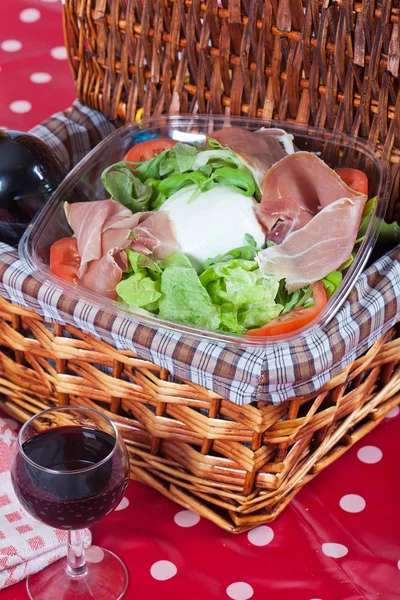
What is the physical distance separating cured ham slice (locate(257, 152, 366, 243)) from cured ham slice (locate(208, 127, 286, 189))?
0.03 metres

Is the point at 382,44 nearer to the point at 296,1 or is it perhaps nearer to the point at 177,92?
the point at 296,1

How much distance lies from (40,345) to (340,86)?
576mm

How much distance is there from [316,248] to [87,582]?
1.67 feet

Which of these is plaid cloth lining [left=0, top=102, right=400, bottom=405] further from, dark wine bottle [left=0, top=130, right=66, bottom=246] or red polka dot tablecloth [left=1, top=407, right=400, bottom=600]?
red polka dot tablecloth [left=1, top=407, right=400, bottom=600]

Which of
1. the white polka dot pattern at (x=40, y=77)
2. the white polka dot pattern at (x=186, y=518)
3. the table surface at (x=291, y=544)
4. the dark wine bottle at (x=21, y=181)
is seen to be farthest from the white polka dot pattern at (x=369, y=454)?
the white polka dot pattern at (x=40, y=77)

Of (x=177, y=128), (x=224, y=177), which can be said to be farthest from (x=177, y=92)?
(x=224, y=177)

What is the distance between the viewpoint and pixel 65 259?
1120 millimetres

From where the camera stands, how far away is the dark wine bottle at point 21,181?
1.20 m

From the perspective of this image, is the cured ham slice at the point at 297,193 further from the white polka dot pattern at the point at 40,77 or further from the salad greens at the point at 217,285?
the white polka dot pattern at the point at 40,77

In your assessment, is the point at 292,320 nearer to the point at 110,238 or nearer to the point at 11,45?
the point at 110,238

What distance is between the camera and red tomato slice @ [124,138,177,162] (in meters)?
1.29

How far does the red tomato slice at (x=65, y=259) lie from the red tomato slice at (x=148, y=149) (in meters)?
0.21

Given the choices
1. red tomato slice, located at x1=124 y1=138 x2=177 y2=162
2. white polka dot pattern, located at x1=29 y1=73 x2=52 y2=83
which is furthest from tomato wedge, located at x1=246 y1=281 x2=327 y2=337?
white polka dot pattern, located at x1=29 y1=73 x2=52 y2=83

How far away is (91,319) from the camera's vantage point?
977mm
